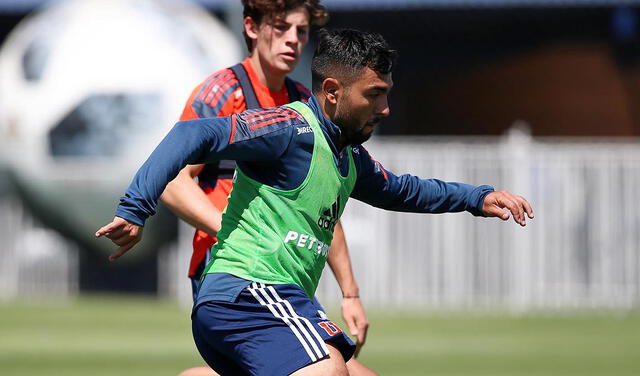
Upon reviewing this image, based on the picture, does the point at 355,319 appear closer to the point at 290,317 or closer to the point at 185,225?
the point at 290,317

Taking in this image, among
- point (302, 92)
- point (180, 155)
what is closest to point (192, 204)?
point (302, 92)

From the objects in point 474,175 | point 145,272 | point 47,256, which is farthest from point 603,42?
point 47,256

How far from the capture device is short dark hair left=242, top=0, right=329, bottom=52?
710 cm

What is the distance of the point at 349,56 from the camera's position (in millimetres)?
5738

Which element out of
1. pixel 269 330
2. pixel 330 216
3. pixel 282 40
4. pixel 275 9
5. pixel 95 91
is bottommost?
pixel 269 330

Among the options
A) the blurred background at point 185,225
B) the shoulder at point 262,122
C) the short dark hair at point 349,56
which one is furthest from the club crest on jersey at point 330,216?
the blurred background at point 185,225

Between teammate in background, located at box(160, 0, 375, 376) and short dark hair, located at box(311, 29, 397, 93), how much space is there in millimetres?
Result: 1055

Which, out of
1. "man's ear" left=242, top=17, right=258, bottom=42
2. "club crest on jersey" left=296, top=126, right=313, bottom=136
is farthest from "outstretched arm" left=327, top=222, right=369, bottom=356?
"club crest on jersey" left=296, top=126, right=313, bottom=136

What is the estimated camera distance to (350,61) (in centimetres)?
573

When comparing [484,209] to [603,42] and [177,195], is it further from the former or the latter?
[603,42]

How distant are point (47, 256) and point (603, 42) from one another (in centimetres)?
1045

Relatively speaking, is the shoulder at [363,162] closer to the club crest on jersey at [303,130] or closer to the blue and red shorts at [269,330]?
the club crest on jersey at [303,130]

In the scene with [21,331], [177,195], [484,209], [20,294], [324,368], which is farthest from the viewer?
[20,294]

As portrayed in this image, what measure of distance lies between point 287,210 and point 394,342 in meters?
8.58
